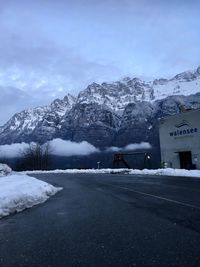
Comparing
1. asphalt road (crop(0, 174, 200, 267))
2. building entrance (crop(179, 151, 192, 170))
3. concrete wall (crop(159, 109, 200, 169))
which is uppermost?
concrete wall (crop(159, 109, 200, 169))

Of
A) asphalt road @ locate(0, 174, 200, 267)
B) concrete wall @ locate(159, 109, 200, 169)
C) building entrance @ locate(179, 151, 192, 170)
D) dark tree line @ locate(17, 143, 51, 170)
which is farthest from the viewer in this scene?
dark tree line @ locate(17, 143, 51, 170)

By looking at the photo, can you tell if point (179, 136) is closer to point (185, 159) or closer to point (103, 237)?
point (185, 159)

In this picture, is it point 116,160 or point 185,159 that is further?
point 116,160

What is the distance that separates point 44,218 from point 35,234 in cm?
226

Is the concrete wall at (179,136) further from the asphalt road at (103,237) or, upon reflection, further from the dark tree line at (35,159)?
the dark tree line at (35,159)

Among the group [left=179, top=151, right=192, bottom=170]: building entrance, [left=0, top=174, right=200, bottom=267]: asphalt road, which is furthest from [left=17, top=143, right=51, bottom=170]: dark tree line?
[left=0, top=174, right=200, bottom=267]: asphalt road

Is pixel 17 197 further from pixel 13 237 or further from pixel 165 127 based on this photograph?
pixel 165 127

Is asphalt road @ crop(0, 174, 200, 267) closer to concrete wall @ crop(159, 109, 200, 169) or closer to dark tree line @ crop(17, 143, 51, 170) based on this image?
concrete wall @ crop(159, 109, 200, 169)

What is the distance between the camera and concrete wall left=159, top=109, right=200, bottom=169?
47406 millimetres

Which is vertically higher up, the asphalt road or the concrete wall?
the concrete wall

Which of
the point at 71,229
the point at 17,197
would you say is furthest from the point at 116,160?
the point at 71,229

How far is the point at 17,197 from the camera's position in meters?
13.9

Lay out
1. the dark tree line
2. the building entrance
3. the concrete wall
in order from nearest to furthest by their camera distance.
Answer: the concrete wall, the building entrance, the dark tree line

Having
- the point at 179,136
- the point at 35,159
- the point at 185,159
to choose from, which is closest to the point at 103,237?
the point at 185,159
